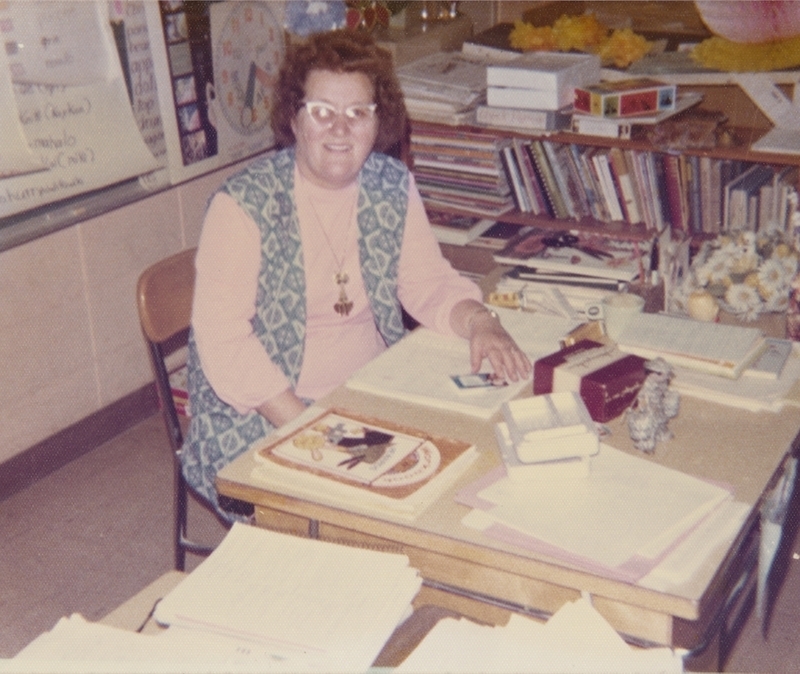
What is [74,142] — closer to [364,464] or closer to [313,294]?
[313,294]

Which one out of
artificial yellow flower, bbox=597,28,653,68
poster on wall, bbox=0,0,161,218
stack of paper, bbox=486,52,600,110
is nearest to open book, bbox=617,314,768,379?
stack of paper, bbox=486,52,600,110

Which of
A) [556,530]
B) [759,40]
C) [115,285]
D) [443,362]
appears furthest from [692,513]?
[115,285]

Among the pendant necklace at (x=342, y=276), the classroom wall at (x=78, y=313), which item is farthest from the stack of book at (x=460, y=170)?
the pendant necklace at (x=342, y=276)

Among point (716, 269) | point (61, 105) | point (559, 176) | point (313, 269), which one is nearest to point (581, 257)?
point (716, 269)

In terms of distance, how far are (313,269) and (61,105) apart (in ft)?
3.74

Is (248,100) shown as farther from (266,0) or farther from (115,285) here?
(115,285)

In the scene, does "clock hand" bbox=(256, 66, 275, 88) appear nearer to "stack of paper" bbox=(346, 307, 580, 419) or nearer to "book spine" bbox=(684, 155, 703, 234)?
"book spine" bbox=(684, 155, 703, 234)

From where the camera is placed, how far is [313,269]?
221 centimetres

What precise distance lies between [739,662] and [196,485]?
Result: 1.27 meters

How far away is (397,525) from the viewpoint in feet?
4.76

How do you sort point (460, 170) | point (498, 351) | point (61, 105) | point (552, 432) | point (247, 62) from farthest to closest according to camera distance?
point (247, 62)
point (460, 170)
point (61, 105)
point (498, 351)
point (552, 432)

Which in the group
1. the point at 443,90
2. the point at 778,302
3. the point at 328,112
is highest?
the point at 328,112

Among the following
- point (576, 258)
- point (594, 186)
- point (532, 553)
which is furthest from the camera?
point (594, 186)

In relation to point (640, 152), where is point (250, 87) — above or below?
above
